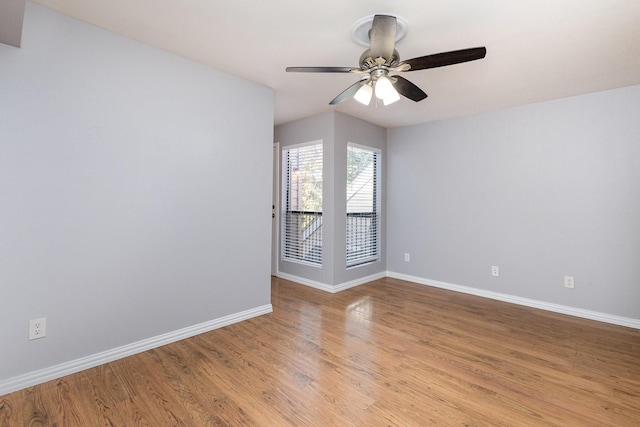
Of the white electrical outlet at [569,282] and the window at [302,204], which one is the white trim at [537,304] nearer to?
the white electrical outlet at [569,282]

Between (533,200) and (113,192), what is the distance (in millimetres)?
4114

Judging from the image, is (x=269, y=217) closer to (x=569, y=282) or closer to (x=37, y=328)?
(x=37, y=328)

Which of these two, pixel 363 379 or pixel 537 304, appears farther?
pixel 537 304

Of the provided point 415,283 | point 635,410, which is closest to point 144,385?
point 635,410

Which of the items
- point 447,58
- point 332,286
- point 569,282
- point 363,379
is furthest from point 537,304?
point 447,58

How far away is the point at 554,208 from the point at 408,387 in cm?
274

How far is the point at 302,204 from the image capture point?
452cm

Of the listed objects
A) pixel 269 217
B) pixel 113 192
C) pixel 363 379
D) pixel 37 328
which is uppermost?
pixel 113 192

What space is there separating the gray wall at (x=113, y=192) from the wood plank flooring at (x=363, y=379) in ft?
1.08

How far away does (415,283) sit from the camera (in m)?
4.53

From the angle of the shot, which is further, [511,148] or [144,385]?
[511,148]

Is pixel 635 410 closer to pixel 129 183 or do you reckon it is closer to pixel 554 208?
pixel 554 208

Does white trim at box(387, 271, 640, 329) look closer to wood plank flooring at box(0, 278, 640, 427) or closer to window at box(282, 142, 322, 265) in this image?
wood plank flooring at box(0, 278, 640, 427)

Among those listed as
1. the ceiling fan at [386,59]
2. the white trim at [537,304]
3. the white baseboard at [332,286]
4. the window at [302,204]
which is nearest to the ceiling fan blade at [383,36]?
Result: the ceiling fan at [386,59]
